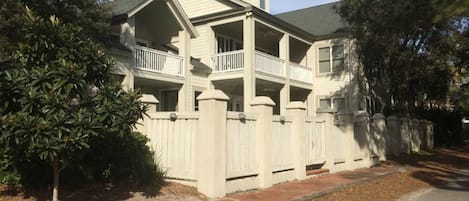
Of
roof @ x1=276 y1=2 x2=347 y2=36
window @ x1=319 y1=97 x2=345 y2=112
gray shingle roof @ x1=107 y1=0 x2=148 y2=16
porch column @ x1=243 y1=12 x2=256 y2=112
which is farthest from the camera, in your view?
roof @ x1=276 y1=2 x2=347 y2=36

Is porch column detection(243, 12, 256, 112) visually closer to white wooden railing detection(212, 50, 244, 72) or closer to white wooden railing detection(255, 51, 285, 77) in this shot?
white wooden railing detection(212, 50, 244, 72)

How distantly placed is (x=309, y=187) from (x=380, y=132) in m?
8.56

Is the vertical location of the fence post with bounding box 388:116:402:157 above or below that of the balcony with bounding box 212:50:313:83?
below

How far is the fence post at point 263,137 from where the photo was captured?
36.0 feet

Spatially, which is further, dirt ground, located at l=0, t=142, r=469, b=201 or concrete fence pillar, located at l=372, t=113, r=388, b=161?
concrete fence pillar, located at l=372, t=113, r=388, b=161

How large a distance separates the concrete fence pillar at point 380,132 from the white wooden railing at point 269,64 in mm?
6116

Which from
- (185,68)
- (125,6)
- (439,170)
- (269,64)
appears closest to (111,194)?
(125,6)

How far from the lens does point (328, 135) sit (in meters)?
14.5

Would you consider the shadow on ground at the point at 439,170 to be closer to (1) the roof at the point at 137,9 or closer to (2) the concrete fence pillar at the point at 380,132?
(2) the concrete fence pillar at the point at 380,132

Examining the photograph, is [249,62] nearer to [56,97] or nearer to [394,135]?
[394,135]

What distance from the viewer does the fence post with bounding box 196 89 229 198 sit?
9.38m

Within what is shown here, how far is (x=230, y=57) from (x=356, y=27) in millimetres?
6067

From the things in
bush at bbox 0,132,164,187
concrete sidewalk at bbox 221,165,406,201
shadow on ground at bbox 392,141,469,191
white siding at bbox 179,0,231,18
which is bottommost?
shadow on ground at bbox 392,141,469,191

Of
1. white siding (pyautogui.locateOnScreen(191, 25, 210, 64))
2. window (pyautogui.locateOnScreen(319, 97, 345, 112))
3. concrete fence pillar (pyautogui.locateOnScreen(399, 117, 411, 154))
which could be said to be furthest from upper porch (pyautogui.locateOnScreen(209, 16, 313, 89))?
concrete fence pillar (pyautogui.locateOnScreen(399, 117, 411, 154))
